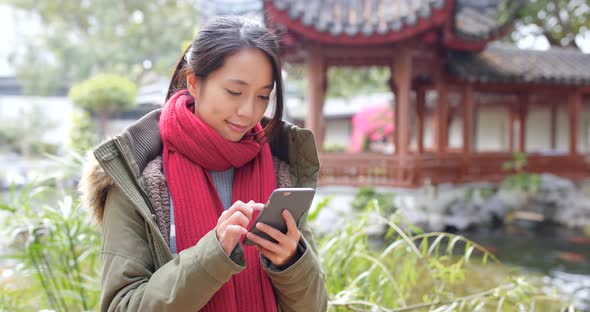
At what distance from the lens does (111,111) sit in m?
11.8

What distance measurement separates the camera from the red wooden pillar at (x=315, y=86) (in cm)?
658

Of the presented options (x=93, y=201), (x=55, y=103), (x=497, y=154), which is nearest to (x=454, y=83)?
(x=497, y=154)

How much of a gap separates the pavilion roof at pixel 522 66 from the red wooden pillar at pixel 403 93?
1113 millimetres

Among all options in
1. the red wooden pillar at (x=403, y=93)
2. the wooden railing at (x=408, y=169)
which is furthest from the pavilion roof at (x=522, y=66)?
the wooden railing at (x=408, y=169)

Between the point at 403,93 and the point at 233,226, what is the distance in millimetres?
6202

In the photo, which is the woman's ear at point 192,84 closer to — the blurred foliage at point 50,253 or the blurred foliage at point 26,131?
the blurred foliage at point 50,253

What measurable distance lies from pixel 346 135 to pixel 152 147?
15319 millimetres

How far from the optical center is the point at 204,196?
0.95 metres

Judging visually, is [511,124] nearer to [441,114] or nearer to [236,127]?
[441,114]

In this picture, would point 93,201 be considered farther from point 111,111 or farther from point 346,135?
point 346,135

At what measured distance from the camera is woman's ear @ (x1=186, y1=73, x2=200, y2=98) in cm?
101

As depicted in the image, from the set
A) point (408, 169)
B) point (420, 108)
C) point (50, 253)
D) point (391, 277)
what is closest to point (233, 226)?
point (391, 277)

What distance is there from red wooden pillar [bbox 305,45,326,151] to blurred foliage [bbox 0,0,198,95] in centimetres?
1177

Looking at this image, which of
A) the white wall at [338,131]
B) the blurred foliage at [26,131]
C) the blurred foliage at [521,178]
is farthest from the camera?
the white wall at [338,131]
